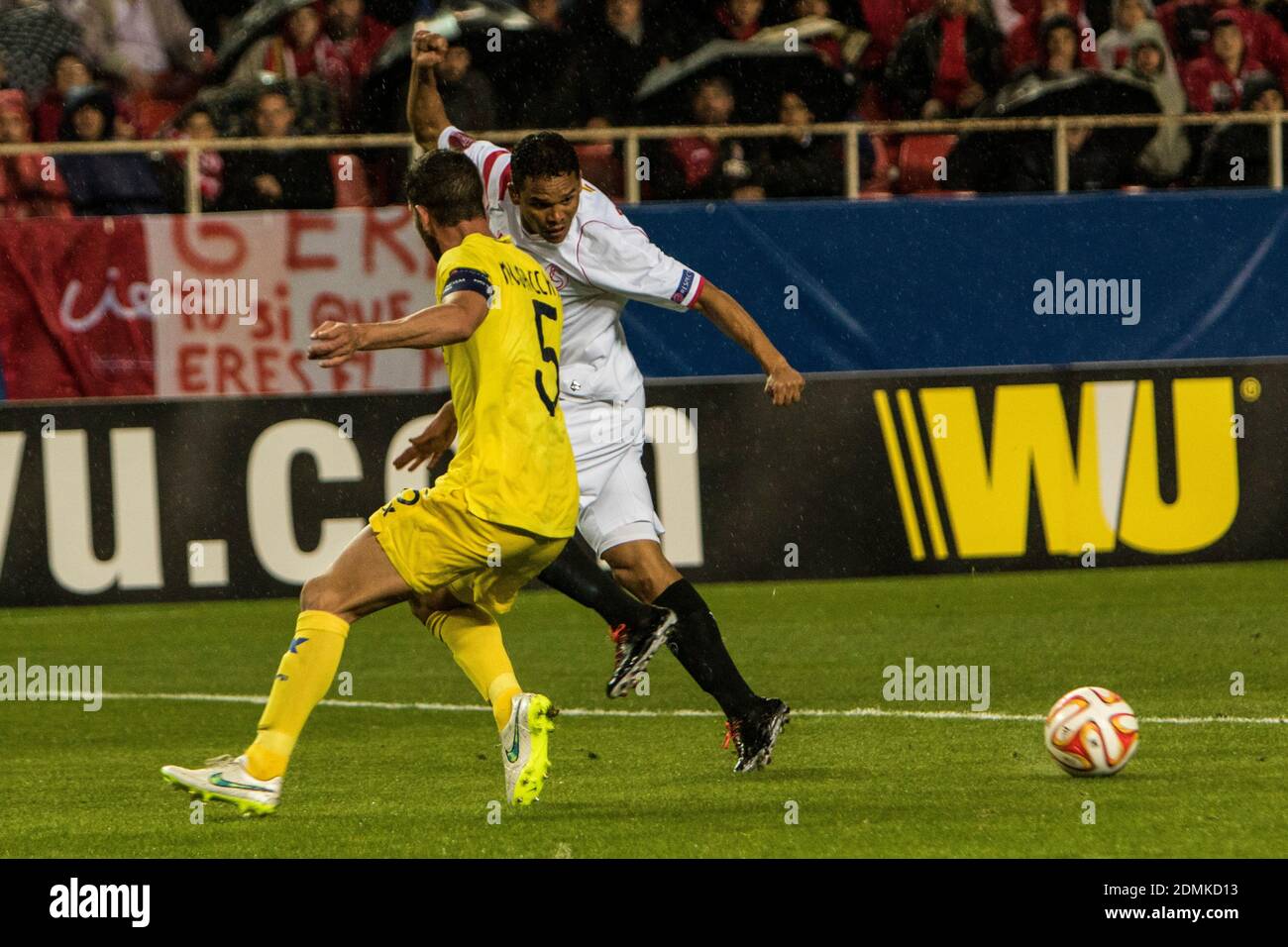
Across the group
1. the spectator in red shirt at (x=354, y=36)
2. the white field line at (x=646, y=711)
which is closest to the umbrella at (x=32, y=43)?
the spectator in red shirt at (x=354, y=36)

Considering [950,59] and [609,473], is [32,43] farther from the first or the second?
[609,473]

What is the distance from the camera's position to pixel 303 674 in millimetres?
6559

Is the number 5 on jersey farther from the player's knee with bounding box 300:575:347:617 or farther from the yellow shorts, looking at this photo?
the player's knee with bounding box 300:575:347:617

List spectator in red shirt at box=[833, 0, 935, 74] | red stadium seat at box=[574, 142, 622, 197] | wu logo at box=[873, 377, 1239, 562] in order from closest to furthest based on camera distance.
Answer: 1. wu logo at box=[873, 377, 1239, 562]
2. red stadium seat at box=[574, 142, 622, 197]
3. spectator in red shirt at box=[833, 0, 935, 74]

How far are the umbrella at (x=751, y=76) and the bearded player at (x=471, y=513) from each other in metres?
8.21

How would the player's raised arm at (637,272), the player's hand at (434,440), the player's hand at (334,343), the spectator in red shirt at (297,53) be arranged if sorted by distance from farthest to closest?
the spectator in red shirt at (297,53), the player's raised arm at (637,272), the player's hand at (434,440), the player's hand at (334,343)

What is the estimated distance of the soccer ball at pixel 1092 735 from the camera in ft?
23.3

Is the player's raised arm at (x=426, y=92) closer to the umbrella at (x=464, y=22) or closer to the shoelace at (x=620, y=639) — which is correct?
the shoelace at (x=620, y=639)

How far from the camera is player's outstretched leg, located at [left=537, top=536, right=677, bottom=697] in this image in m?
7.41

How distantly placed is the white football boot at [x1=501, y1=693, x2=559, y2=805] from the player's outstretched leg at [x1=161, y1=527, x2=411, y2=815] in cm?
47

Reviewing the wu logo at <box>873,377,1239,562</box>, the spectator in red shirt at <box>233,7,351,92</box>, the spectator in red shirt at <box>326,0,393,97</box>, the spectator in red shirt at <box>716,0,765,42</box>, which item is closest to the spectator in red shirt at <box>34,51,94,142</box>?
the spectator in red shirt at <box>233,7,351,92</box>

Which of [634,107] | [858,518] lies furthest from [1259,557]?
[634,107]

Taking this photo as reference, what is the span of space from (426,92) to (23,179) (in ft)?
23.5

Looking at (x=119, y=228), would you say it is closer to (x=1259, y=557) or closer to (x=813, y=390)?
(x=813, y=390)
